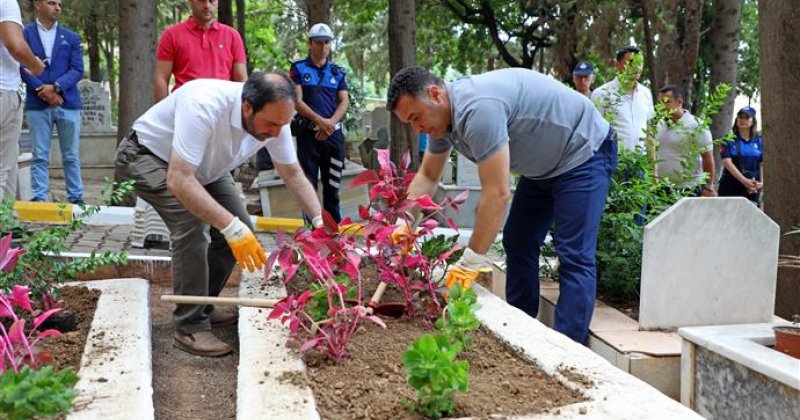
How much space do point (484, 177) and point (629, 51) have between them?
3.98 metres

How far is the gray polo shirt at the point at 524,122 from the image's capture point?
368 centimetres

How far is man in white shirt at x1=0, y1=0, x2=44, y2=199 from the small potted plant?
4.38 m

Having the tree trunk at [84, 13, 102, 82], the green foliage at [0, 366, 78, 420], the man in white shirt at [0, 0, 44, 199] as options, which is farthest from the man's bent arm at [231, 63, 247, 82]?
the tree trunk at [84, 13, 102, 82]

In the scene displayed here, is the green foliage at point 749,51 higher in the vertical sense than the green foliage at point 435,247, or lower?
higher

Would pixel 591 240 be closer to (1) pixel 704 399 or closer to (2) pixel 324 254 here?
(1) pixel 704 399

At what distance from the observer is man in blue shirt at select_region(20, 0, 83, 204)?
7758mm

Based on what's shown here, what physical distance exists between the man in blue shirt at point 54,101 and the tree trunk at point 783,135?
6027mm

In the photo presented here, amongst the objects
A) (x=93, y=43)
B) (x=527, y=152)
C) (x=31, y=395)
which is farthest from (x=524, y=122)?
(x=93, y=43)

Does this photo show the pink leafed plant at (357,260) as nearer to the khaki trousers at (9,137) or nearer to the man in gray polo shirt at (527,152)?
the man in gray polo shirt at (527,152)

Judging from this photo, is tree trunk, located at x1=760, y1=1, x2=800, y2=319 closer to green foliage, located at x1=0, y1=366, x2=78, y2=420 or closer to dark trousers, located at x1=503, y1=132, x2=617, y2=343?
dark trousers, located at x1=503, y1=132, x2=617, y2=343

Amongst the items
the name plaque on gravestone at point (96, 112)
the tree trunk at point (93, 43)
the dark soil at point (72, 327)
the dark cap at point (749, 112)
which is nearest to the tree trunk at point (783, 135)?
the dark soil at point (72, 327)

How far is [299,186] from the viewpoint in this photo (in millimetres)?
4199

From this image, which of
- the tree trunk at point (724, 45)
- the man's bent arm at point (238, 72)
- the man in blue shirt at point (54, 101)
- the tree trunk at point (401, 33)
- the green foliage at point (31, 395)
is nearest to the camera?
the green foliage at point (31, 395)

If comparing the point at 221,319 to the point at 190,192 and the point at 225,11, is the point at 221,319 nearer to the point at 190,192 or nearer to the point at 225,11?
the point at 190,192
